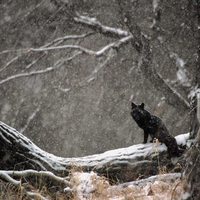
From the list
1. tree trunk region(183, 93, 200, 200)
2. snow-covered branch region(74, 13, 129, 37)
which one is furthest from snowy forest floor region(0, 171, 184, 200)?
snow-covered branch region(74, 13, 129, 37)

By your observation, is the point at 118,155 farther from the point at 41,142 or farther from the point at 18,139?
the point at 41,142

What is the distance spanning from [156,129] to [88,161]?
1.14 meters

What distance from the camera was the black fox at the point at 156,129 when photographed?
498 centimetres

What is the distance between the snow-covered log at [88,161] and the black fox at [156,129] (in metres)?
0.11

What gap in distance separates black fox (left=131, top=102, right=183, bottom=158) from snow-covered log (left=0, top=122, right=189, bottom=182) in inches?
4.3

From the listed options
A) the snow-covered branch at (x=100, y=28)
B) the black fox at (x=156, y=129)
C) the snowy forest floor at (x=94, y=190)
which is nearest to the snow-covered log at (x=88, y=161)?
the black fox at (x=156, y=129)

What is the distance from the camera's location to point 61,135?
77.9 feet

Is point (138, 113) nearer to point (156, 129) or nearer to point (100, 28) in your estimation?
point (156, 129)

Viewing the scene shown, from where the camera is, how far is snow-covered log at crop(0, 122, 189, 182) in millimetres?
4691

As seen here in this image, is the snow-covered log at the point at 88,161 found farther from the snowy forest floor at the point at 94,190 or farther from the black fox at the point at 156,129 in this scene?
the snowy forest floor at the point at 94,190

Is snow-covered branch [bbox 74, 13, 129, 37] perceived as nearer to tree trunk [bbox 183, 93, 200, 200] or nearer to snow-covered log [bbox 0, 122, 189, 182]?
snow-covered log [bbox 0, 122, 189, 182]

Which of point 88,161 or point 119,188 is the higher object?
point 88,161

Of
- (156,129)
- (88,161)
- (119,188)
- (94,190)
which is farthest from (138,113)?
(94,190)

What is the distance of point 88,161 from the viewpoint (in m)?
4.97
